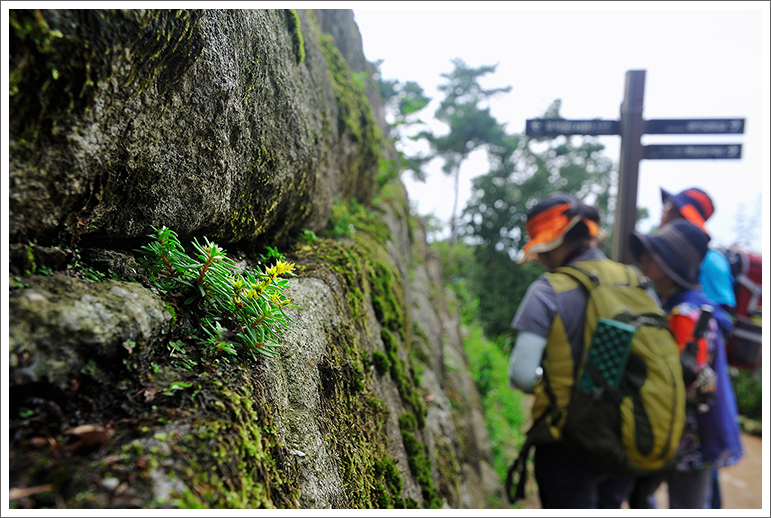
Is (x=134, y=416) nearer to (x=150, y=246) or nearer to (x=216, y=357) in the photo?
(x=216, y=357)

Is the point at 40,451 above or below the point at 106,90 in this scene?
below

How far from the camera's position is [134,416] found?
94 cm

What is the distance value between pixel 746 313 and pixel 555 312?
317cm

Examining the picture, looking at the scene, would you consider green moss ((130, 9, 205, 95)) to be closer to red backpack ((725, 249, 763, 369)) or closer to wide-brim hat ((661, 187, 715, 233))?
wide-brim hat ((661, 187, 715, 233))

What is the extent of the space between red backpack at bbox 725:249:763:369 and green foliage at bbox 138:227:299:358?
229 inches

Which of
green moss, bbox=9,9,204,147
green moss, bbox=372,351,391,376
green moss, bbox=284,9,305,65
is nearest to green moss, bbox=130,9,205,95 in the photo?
green moss, bbox=9,9,204,147

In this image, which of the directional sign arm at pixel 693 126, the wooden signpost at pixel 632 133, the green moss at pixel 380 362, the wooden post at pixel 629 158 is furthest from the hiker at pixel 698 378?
the green moss at pixel 380 362

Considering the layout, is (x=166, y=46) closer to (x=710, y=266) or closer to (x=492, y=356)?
(x=710, y=266)

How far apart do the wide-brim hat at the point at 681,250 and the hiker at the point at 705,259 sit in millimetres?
356

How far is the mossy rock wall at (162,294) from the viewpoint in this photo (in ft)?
2.81

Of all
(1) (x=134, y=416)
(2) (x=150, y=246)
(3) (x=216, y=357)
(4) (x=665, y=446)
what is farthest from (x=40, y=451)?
Answer: (4) (x=665, y=446)

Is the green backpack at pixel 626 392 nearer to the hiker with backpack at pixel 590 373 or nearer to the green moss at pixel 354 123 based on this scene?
the hiker with backpack at pixel 590 373

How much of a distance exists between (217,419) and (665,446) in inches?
136

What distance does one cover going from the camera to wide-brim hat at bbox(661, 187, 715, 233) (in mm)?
4527
